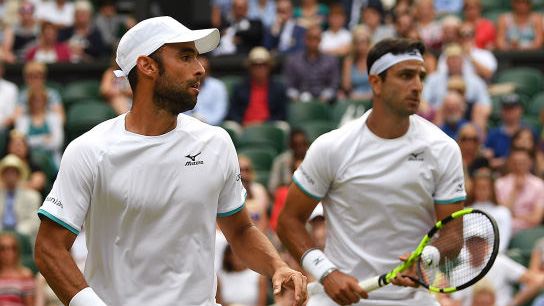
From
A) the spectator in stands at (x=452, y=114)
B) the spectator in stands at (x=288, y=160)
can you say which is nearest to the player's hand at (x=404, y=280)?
the spectator in stands at (x=288, y=160)

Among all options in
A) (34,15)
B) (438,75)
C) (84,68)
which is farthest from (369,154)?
(34,15)

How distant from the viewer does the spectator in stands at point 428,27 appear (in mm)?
12289

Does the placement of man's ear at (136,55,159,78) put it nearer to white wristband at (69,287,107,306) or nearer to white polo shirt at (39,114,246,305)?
white polo shirt at (39,114,246,305)

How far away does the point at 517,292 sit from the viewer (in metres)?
8.40

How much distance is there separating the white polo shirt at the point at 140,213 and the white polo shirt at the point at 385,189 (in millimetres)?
1319

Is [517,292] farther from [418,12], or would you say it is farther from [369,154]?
[418,12]

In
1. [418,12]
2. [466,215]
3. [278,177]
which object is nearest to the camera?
[466,215]

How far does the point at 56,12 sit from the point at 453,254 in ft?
33.2

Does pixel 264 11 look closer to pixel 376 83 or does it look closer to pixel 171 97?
pixel 376 83

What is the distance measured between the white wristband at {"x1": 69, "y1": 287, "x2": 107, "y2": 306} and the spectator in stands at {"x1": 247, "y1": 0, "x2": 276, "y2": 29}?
978 cm

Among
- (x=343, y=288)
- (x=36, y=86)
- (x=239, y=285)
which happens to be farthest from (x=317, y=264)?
(x=36, y=86)

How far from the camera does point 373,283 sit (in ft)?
16.6

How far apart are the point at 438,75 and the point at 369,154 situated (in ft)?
19.4

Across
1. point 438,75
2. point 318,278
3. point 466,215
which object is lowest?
point 438,75
